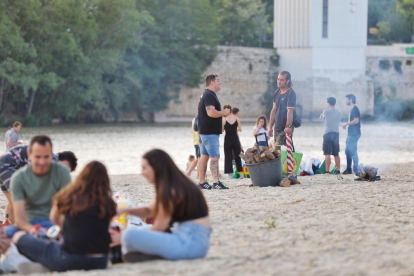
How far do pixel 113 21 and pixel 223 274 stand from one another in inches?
1629

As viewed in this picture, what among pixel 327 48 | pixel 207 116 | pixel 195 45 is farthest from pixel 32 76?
pixel 207 116

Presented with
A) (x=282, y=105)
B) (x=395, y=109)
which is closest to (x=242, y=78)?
(x=395, y=109)

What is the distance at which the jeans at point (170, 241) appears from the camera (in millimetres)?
5902

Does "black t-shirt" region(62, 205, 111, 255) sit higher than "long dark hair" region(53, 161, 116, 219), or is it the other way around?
"long dark hair" region(53, 161, 116, 219)

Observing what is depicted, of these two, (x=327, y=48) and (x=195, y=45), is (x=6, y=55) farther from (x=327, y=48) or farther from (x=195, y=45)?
(x=327, y=48)

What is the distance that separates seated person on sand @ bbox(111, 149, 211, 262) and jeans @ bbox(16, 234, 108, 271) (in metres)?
0.29

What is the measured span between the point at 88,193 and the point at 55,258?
53 cm

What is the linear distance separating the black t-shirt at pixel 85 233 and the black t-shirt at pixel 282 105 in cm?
610

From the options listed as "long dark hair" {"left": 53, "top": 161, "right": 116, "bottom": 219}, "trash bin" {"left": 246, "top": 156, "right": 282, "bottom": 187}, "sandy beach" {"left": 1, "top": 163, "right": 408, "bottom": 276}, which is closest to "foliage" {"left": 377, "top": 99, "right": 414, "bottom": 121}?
"sandy beach" {"left": 1, "top": 163, "right": 408, "bottom": 276}

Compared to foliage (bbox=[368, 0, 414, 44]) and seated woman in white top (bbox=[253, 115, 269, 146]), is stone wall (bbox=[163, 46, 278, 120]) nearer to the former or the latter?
foliage (bbox=[368, 0, 414, 44])

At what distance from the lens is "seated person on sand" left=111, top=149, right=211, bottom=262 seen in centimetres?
576

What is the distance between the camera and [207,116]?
36.0 feet

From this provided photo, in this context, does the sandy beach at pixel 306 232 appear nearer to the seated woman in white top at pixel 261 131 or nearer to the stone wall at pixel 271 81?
the seated woman in white top at pixel 261 131

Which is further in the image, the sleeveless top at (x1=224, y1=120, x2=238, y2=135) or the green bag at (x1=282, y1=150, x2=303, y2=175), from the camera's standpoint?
the sleeveless top at (x1=224, y1=120, x2=238, y2=135)
